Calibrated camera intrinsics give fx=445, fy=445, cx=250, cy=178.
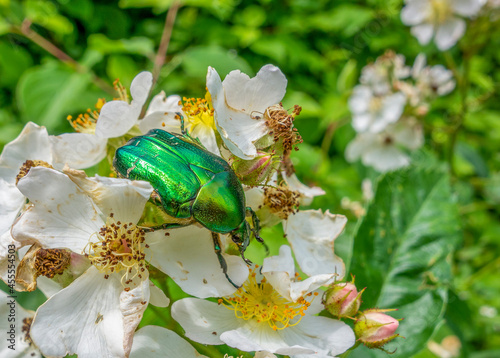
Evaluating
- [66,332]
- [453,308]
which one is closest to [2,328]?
[66,332]

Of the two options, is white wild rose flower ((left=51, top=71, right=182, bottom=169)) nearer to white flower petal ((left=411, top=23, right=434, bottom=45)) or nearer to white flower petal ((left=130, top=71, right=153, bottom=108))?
white flower petal ((left=130, top=71, right=153, bottom=108))

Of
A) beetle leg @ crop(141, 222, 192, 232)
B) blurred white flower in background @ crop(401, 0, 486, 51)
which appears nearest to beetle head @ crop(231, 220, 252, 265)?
beetle leg @ crop(141, 222, 192, 232)

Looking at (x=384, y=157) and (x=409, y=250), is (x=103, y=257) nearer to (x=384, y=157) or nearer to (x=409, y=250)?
(x=409, y=250)

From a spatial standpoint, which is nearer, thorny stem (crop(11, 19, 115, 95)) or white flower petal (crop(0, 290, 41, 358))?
white flower petal (crop(0, 290, 41, 358))

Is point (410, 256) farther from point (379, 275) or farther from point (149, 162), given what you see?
point (149, 162)

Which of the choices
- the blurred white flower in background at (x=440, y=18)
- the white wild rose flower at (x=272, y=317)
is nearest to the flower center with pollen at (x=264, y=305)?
the white wild rose flower at (x=272, y=317)
